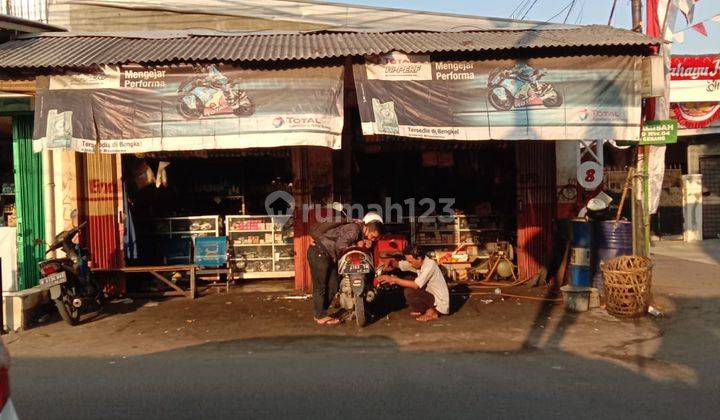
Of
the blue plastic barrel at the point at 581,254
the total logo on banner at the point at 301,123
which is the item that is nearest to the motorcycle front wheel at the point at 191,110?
the total logo on banner at the point at 301,123

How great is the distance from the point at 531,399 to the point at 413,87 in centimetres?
433

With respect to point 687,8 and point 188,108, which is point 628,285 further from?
point 188,108

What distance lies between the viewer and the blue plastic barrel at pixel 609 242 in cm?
856

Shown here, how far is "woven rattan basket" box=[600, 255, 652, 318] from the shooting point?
7.70 m

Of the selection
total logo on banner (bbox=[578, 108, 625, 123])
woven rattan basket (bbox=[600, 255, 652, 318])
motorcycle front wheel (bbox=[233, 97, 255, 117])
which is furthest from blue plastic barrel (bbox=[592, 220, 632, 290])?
motorcycle front wheel (bbox=[233, 97, 255, 117])

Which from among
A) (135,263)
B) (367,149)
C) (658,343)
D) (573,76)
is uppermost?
(573,76)

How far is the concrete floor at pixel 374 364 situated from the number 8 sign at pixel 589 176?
223 cm

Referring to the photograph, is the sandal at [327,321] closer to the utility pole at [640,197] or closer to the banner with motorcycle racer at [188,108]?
the banner with motorcycle racer at [188,108]

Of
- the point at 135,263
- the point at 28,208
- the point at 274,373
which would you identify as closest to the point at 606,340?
the point at 274,373

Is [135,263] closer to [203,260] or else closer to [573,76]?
[203,260]

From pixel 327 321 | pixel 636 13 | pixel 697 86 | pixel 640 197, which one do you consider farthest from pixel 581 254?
pixel 697 86

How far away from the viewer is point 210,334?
298 inches

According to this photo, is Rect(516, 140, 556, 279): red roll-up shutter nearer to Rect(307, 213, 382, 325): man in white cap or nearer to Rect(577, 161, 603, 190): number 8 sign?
Rect(577, 161, 603, 190): number 8 sign

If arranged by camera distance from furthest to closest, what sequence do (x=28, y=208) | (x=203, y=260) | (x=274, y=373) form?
(x=203, y=260), (x=28, y=208), (x=274, y=373)
